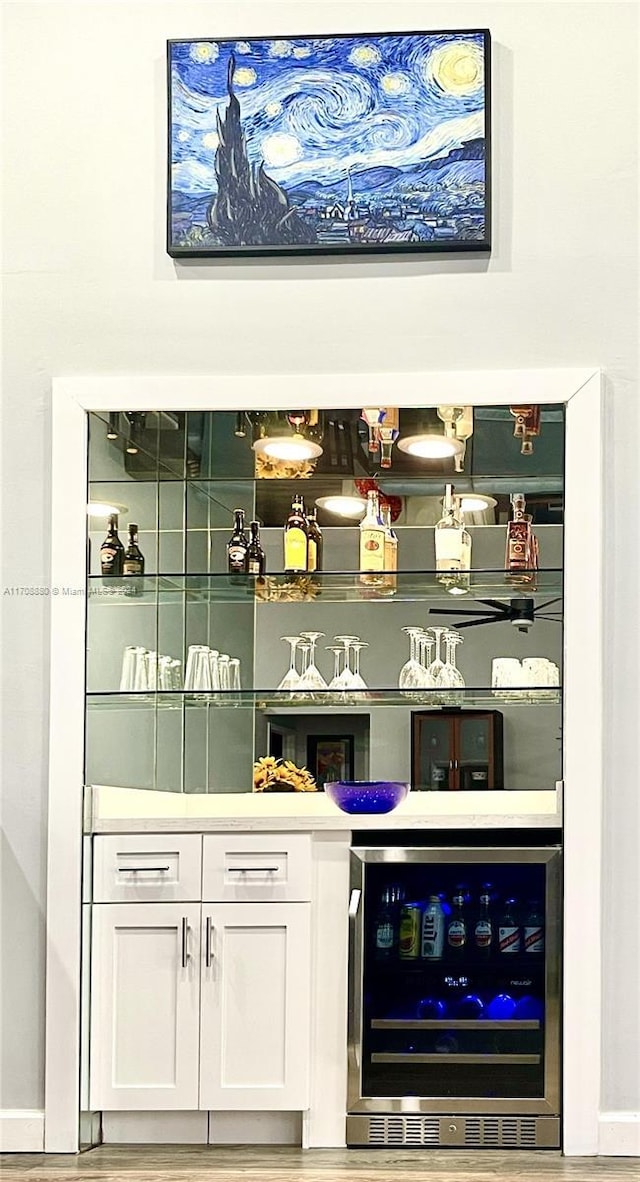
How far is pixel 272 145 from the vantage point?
154 inches

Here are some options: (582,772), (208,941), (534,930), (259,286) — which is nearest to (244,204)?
(259,286)

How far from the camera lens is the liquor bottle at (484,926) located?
3.68m

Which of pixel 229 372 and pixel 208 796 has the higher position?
pixel 229 372

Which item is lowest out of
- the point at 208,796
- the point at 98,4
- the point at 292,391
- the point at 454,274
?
the point at 208,796

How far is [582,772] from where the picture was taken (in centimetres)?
366

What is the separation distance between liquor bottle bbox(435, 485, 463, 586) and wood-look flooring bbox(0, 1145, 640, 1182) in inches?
58.9

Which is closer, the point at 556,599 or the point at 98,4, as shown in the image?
the point at 556,599

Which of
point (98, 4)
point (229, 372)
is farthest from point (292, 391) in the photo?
point (98, 4)

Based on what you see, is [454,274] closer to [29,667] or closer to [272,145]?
[272,145]

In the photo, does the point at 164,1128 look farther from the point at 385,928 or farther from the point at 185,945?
the point at 385,928

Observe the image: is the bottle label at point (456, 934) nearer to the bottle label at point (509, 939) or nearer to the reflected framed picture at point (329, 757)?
the bottle label at point (509, 939)

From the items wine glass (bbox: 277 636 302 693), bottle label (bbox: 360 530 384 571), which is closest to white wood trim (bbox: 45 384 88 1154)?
wine glass (bbox: 277 636 302 693)

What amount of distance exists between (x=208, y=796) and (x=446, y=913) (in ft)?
2.35

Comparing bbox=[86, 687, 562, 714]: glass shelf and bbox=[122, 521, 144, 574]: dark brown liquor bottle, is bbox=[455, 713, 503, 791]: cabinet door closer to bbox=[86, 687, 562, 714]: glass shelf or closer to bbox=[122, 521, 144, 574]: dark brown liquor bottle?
bbox=[86, 687, 562, 714]: glass shelf
